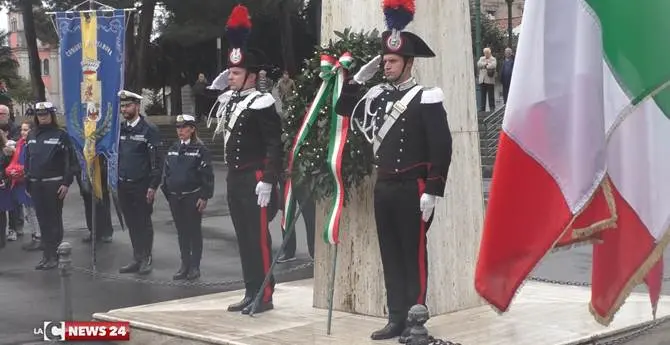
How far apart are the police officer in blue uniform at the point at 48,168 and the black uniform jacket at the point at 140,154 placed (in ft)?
2.60

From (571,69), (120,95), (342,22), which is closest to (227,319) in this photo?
(342,22)

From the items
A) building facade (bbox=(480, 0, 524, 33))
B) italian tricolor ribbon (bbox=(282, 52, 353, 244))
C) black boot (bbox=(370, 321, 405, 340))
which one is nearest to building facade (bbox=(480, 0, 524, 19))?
building facade (bbox=(480, 0, 524, 33))

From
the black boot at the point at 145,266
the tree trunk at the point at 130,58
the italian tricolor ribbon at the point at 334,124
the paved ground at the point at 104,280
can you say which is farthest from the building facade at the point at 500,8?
the italian tricolor ribbon at the point at 334,124

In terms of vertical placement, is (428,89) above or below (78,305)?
above

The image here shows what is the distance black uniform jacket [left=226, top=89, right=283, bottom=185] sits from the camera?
775 cm

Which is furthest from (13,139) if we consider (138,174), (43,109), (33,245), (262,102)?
(262,102)

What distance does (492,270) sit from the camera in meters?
3.97

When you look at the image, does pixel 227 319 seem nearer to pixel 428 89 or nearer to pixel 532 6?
pixel 428 89

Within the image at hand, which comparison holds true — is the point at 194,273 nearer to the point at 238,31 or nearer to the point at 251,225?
the point at 251,225

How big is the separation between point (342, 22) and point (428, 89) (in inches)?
57.4

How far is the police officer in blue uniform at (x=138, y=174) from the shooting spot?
439 inches

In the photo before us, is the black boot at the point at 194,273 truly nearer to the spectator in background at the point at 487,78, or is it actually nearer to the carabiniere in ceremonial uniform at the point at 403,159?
the carabiniere in ceremonial uniform at the point at 403,159

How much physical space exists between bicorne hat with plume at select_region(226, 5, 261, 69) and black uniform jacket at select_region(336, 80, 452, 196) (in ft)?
4.81

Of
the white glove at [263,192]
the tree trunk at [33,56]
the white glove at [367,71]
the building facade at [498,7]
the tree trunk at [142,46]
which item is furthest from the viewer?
the building facade at [498,7]
